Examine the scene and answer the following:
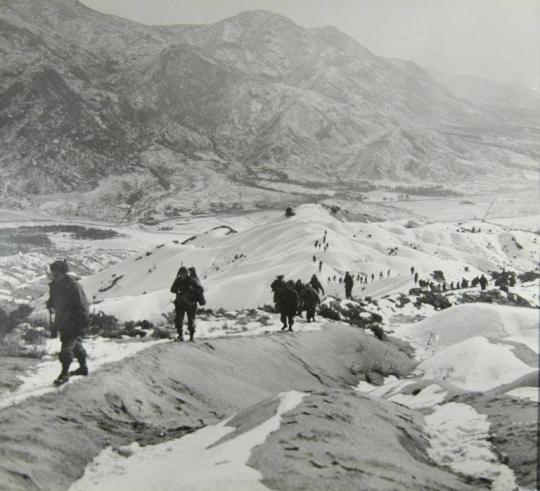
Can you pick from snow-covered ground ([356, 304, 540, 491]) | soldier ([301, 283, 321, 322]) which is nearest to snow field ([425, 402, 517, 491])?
snow-covered ground ([356, 304, 540, 491])

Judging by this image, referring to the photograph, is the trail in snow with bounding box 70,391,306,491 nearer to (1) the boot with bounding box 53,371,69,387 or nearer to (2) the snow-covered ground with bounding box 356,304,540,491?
(1) the boot with bounding box 53,371,69,387

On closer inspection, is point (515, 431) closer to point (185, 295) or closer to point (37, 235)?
point (185, 295)

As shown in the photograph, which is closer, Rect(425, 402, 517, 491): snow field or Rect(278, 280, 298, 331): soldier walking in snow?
Rect(425, 402, 517, 491): snow field

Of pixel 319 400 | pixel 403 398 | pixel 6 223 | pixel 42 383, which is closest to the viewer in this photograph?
pixel 319 400

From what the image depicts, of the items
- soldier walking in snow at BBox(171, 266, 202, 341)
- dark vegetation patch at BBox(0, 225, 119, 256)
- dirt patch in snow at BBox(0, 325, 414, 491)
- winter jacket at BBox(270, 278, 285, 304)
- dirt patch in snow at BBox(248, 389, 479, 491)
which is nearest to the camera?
dirt patch in snow at BBox(248, 389, 479, 491)

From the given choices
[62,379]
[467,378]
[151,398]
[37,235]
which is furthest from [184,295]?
[37,235]

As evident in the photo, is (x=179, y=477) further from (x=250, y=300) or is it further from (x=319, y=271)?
(x=319, y=271)

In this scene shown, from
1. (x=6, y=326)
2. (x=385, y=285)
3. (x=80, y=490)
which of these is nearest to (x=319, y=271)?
(x=385, y=285)
